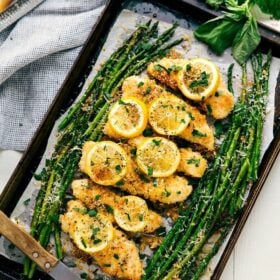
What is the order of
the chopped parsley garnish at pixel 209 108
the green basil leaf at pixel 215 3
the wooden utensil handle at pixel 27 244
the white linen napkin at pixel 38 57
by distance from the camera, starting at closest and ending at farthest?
the wooden utensil handle at pixel 27 244
the chopped parsley garnish at pixel 209 108
the green basil leaf at pixel 215 3
the white linen napkin at pixel 38 57

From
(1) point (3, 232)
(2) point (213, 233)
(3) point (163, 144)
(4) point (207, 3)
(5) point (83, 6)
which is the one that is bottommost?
(1) point (3, 232)

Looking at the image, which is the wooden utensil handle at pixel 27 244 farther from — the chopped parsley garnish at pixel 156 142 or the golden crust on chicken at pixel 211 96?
the golden crust on chicken at pixel 211 96

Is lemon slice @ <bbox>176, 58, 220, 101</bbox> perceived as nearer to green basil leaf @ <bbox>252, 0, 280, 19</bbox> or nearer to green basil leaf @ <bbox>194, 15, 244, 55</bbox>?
green basil leaf @ <bbox>194, 15, 244, 55</bbox>

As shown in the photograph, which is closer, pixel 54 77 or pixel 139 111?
pixel 139 111

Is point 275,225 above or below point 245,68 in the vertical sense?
below

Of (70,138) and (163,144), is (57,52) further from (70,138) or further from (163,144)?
(163,144)

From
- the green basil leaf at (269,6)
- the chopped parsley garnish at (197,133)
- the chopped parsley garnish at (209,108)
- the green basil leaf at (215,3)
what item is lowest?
the chopped parsley garnish at (197,133)

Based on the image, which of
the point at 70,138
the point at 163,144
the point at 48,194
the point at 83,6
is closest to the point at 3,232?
the point at 48,194

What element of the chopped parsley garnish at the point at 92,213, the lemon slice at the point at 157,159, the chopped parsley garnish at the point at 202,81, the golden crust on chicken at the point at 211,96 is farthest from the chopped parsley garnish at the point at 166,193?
the chopped parsley garnish at the point at 202,81
